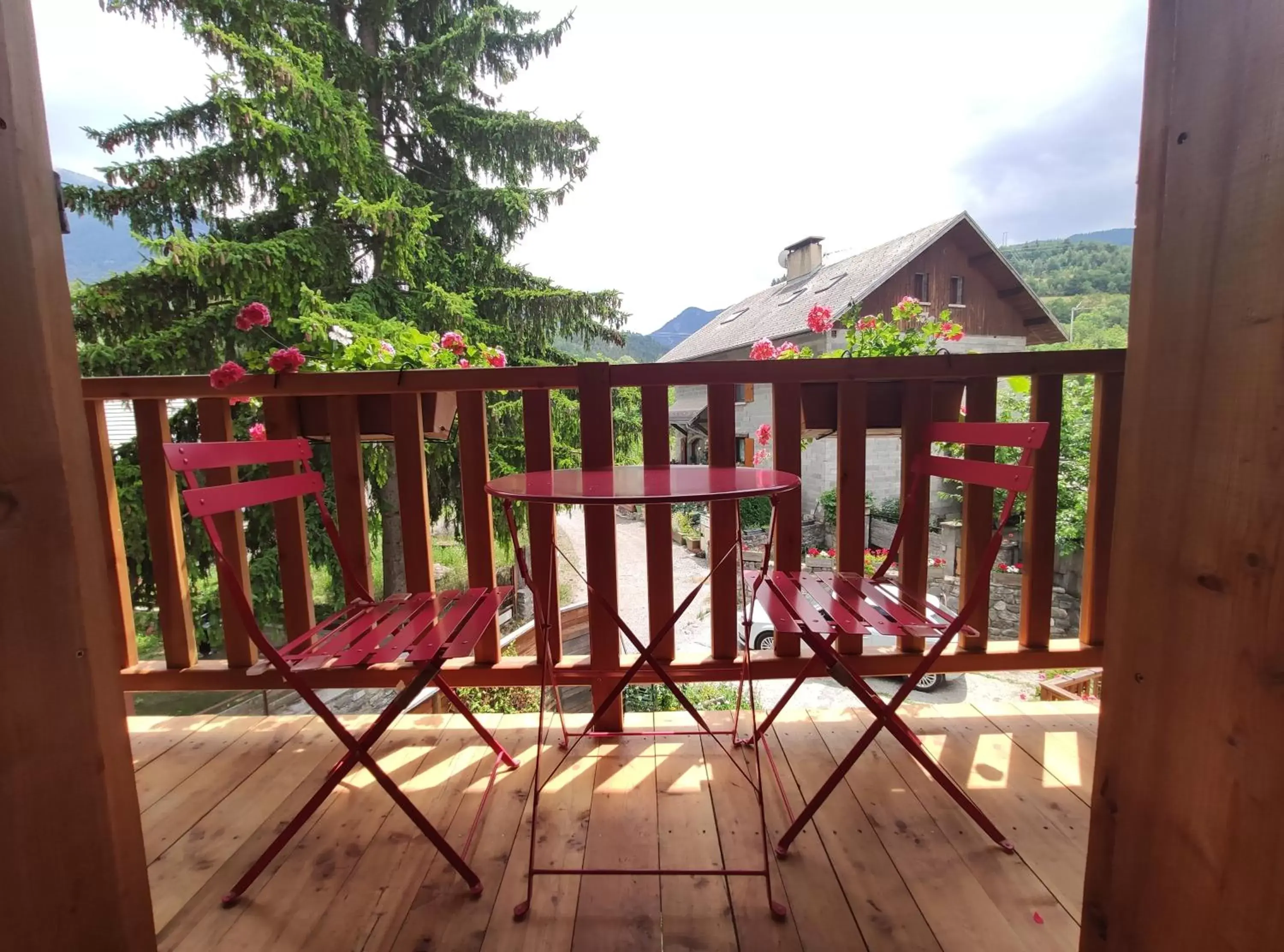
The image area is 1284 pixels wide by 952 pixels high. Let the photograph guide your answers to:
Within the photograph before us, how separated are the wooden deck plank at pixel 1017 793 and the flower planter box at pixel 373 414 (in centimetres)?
178

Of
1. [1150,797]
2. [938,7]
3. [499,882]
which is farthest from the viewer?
[938,7]

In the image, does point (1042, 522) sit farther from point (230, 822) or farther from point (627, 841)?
point (230, 822)

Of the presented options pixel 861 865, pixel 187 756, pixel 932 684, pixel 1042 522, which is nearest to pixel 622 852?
pixel 861 865

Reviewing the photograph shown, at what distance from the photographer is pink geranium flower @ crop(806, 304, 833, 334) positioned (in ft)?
7.56

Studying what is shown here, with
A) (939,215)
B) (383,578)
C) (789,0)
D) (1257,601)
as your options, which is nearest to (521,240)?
(383,578)

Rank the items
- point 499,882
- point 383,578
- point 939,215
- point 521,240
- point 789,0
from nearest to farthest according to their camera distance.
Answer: point 499,882 → point 789,0 → point 383,578 → point 521,240 → point 939,215

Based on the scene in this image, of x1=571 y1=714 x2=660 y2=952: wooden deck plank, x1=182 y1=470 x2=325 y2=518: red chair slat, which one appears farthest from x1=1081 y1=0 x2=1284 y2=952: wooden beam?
x1=182 y1=470 x2=325 y2=518: red chair slat

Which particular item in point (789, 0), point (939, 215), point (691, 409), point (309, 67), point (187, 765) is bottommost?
point (187, 765)

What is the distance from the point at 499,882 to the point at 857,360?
1571 mm

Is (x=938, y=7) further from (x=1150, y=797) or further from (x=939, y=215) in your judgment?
(x=939, y=215)

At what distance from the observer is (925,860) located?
4.14 feet

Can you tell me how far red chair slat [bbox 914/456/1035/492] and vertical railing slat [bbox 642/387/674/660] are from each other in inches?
28.2

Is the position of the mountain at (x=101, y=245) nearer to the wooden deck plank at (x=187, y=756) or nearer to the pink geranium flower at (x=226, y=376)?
the pink geranium flower at (x=226, y=376)

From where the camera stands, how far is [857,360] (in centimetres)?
167
